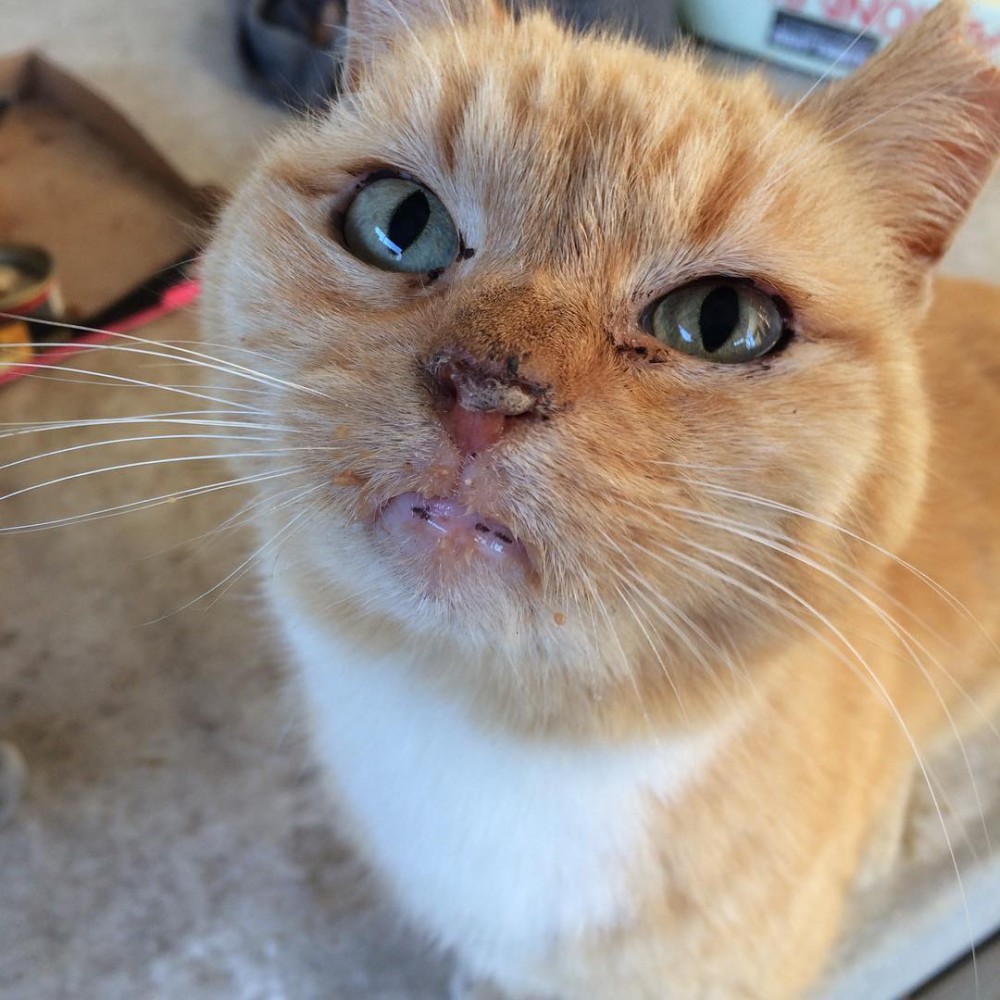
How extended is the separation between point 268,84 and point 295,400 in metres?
2.41

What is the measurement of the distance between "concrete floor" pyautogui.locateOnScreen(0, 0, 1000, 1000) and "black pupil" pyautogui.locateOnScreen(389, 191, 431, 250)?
0.63m

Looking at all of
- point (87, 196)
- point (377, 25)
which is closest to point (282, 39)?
point (87, 196)

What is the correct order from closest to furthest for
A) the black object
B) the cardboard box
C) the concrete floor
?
the concrete floor
the cardboard box
the black object

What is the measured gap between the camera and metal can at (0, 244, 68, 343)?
188cm

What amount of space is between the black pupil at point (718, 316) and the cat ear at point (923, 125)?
0.77 feet

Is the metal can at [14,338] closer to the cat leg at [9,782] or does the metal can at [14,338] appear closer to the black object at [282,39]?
the cat leg at [9,782]

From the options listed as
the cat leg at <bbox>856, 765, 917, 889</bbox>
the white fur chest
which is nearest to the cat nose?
the white fur chest

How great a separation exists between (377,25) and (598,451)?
68 cm

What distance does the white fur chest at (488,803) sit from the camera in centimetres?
90

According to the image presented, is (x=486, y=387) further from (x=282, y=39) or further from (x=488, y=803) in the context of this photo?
(x=282, y=39)

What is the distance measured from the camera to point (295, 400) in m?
0.71

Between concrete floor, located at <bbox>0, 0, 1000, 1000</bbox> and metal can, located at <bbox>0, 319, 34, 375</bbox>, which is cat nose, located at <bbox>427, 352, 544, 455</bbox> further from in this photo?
metal can, located at <bbox>0, 319, 34, 375</bbox>

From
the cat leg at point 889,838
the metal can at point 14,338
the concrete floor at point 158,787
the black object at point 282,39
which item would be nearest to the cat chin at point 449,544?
the concrete floor at point 158,787

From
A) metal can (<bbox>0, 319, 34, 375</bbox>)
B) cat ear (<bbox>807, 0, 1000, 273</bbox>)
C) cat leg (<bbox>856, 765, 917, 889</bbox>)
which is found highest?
cat ear (<bbox>807, 0, 1000, 273</bbox>)
